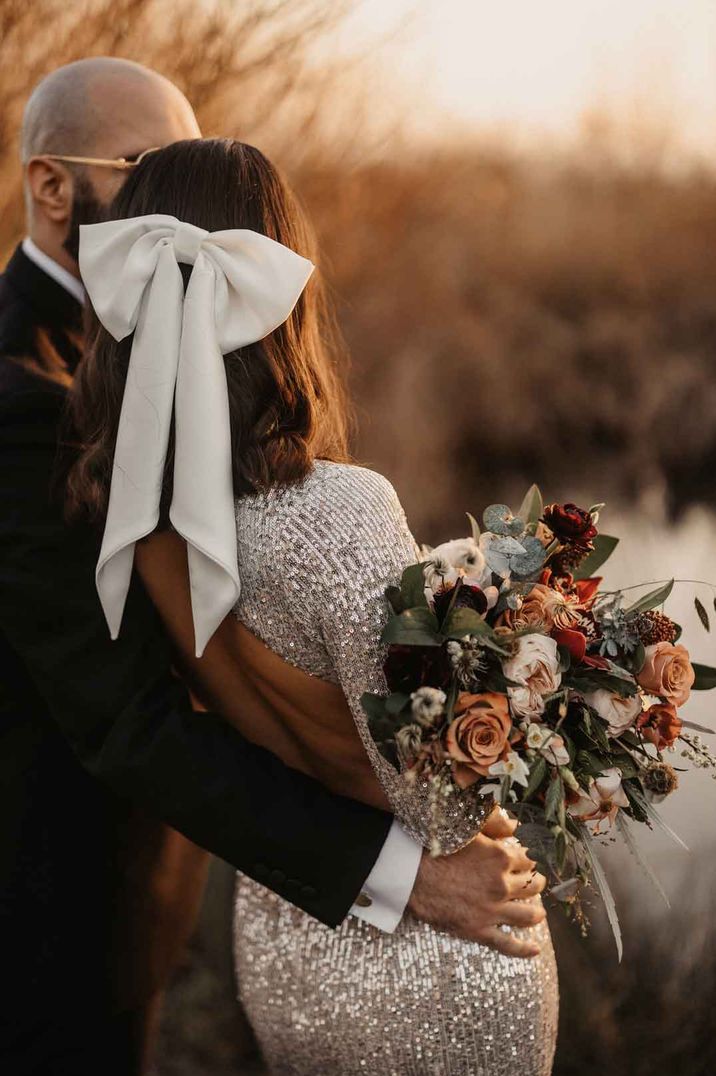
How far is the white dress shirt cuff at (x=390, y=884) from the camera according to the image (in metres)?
1.55

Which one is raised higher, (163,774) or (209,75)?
(209,75)

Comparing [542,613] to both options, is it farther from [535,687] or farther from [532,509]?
[532,509]

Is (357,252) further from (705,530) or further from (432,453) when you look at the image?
(705,530)

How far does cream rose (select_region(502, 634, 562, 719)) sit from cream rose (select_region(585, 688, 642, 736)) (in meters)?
0.10

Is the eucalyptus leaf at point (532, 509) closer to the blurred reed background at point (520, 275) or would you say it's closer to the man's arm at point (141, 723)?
the man's arm at point (141, 723)

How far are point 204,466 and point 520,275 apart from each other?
1.60 meters

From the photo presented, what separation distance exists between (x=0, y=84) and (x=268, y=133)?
69 cm

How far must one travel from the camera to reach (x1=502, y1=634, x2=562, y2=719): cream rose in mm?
1370

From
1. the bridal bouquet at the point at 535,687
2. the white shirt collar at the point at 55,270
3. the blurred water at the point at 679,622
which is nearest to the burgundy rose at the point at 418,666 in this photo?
the bridal bouquet at the point at 535,687

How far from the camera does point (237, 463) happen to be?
4.98ft

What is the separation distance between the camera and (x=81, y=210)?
1.96 meters

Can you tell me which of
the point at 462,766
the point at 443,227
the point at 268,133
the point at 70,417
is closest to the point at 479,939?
the point at 462,766

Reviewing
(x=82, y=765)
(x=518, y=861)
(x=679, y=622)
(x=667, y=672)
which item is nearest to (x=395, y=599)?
(x=667, y=672)

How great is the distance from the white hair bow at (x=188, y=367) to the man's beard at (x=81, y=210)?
46cm
